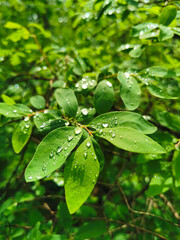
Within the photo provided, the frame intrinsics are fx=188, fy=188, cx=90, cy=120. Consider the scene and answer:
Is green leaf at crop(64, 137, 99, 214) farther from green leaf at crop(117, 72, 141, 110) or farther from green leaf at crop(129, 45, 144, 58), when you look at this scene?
green leaf at crop(129, 45, 144, 58)

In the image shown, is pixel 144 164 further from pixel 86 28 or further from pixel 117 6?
pixel 86 28

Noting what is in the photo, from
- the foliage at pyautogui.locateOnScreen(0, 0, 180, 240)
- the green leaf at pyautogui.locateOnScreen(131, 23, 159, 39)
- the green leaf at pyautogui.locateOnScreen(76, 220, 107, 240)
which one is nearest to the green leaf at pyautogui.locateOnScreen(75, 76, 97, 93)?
the foliage at pyautogui.locateOnScreen(0, 0, 180, 240)

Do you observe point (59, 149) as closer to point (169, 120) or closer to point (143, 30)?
point (169, 120)

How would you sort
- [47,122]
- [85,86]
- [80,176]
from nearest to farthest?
[80,176]
[47,122]
[85,86]

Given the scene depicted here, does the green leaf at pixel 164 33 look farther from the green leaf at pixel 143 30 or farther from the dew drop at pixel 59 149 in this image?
the dew drop at pixel 59 149

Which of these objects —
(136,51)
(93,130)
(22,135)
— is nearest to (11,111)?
(22,135)

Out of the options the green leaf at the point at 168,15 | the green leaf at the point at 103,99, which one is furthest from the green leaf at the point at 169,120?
the green leaf at the point at 168,15

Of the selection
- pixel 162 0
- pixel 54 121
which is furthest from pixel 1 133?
pixel 162 0
